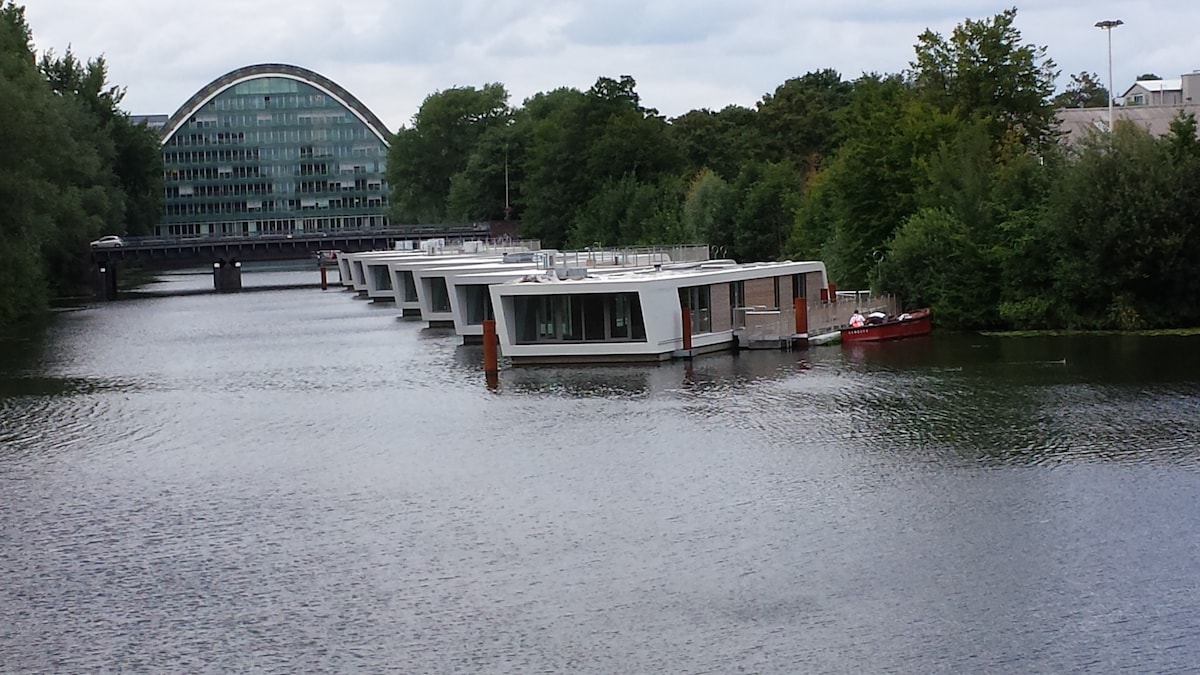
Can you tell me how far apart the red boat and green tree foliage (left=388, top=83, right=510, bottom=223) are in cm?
8943

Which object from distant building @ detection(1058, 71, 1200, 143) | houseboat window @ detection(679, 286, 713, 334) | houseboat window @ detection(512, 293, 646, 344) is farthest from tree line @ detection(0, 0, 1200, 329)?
houseboat window @ detection(512, 293, 646, 344)

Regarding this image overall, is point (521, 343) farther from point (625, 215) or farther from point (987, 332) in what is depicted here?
point (625, 215)

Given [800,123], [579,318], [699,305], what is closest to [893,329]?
[699,305]

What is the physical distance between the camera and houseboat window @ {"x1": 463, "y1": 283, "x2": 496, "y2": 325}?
2224 inches

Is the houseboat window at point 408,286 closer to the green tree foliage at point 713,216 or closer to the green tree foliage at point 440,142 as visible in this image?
the green tree foliage at point 713,216

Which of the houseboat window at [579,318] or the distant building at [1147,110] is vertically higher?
the distant building at [1147,110]

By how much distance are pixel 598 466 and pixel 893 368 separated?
603 inches

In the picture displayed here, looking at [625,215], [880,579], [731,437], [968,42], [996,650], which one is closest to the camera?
[996,650]

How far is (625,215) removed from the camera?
321 feet

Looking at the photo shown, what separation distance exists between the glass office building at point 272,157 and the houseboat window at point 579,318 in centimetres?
12957

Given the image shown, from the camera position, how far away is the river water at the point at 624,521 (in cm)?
1955

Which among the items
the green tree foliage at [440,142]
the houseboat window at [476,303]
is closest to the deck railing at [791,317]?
the houseboat window at [476,303]

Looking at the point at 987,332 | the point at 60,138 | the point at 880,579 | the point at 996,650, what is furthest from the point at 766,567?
the point at 60,138

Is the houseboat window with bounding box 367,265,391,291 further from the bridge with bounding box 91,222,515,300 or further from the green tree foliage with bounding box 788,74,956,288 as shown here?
the green tree foliage with bounding box 788,74,956,288
